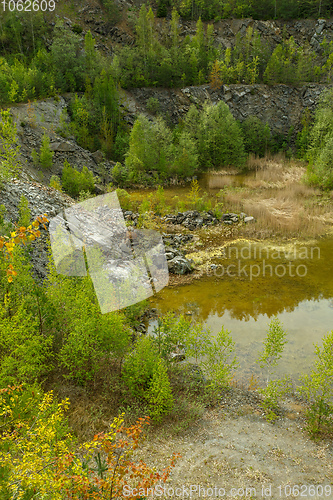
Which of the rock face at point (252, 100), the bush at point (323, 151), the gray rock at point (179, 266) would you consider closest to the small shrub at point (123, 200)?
the gray rock at point (179, 266)

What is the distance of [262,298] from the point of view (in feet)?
48.4

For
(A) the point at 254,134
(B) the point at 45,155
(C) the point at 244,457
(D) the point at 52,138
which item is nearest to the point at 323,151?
(A) the point at 254,134

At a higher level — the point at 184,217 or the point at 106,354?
the point at 106,354

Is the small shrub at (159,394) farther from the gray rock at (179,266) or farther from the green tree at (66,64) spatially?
the green tree at (66,64)

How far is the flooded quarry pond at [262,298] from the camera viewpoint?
1145 centimetres

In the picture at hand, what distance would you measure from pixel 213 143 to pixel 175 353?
33649 millimetres

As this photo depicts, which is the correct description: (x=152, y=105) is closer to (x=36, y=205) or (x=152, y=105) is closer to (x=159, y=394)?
(x=36, y=205)

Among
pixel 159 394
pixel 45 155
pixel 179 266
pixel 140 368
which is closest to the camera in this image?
pixel 159 394

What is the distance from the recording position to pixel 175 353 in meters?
10.0

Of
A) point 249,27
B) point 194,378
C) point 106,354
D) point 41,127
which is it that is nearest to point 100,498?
point 106,354

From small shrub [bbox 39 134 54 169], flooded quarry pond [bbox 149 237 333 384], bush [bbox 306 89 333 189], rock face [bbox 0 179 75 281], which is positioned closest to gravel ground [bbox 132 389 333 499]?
flooded quarry pond [bbox 149 237 333 384]

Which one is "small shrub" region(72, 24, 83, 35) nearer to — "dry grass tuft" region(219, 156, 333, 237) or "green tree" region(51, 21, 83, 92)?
"green tree" region(51, 21, 83, 92)

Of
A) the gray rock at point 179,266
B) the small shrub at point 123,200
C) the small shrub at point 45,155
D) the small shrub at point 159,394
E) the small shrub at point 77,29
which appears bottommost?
the gray rock at point 179,266

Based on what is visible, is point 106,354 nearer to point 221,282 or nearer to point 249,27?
point 221,282
